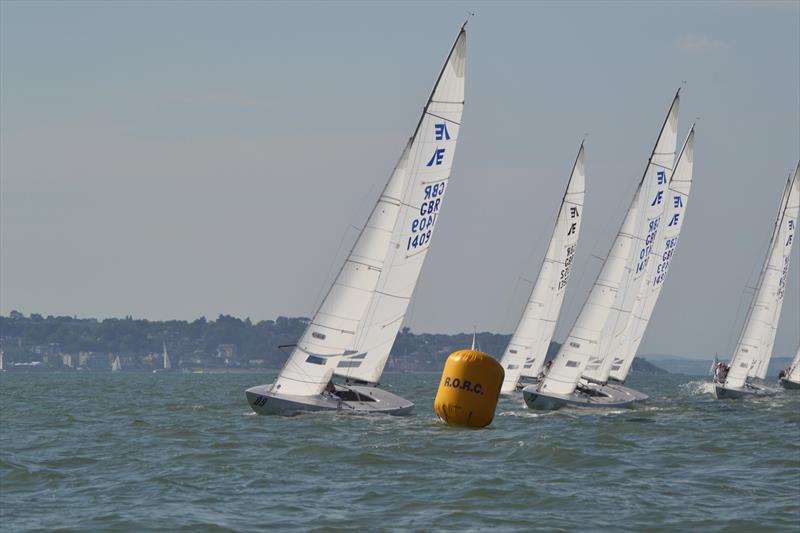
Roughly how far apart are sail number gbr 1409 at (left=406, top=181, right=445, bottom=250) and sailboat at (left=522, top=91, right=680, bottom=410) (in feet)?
20.6

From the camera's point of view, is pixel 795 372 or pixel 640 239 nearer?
pixel 640 239

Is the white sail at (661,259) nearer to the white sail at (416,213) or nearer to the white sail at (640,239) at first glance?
the white sail at (640,239)

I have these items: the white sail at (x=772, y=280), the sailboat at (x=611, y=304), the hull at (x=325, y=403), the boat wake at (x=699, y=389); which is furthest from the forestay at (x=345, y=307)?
the boat wake at (x=699, y=389)

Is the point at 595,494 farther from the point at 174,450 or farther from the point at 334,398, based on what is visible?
the point at 334,398

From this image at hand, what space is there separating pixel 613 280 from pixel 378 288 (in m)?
10.6

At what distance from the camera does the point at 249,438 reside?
2809cm

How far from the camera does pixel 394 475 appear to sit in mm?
22312

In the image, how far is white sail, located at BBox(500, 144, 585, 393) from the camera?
48844 mm

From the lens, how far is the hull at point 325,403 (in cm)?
3278

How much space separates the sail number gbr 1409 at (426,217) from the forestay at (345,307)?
3.16ft

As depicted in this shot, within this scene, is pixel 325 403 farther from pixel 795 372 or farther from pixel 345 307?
pixel 795 372

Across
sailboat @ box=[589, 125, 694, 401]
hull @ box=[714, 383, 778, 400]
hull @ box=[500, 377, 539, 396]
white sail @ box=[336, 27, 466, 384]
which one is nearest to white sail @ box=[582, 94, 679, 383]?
sailboat @ box=[589, 125, 694, 401]

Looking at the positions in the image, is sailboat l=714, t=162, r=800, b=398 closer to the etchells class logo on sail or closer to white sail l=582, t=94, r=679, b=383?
white sail l=582, t=94, r=679, b=383

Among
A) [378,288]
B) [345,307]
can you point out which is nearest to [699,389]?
[378,288]
